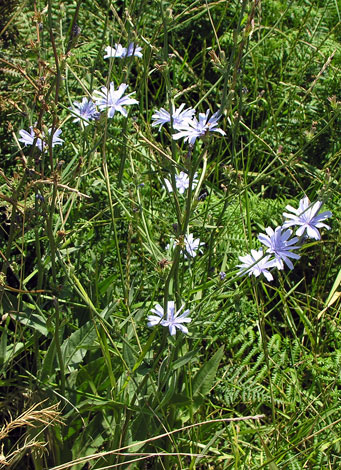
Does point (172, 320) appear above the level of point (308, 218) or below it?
below

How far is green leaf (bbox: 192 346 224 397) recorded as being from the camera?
178cm

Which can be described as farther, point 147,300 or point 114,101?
point 147,300

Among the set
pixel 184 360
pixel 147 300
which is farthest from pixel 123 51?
pixel 184 360

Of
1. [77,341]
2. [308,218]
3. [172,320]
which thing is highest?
[308,218]

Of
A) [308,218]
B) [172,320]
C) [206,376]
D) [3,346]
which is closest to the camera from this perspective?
[308,218]

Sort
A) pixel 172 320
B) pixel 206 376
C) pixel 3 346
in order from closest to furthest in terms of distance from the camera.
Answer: pixel 172 320 < pixel 3 346 < pixel 206 376

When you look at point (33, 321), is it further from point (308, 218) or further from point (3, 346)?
point (308, 218)

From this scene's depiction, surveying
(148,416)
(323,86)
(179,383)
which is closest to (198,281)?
(179,383)

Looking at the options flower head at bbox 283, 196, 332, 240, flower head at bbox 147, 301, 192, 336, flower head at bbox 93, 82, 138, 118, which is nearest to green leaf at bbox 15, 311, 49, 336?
flower head at bbox 147, 301, 192, 336

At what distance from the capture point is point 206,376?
1.79 m

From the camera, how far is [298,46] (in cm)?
295

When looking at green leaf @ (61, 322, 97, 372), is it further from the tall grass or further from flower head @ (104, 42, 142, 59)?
flower head @ (104, 42, 142, 59)

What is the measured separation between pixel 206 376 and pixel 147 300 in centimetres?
35

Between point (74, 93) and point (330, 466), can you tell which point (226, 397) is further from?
point (74, 93)
